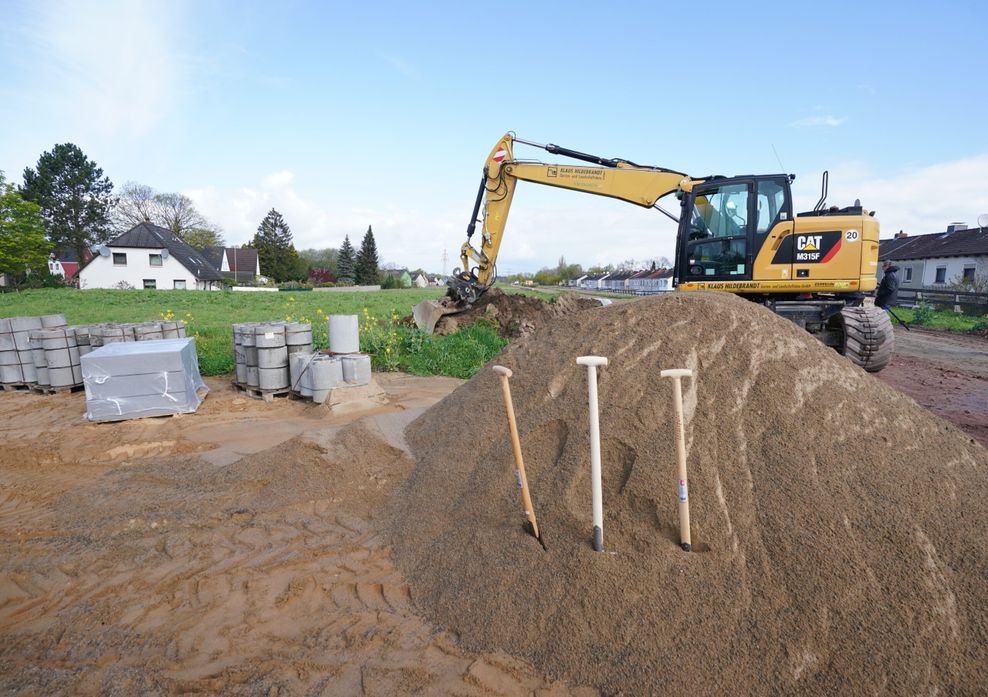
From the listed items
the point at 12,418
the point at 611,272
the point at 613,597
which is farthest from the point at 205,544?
the point at 611,272

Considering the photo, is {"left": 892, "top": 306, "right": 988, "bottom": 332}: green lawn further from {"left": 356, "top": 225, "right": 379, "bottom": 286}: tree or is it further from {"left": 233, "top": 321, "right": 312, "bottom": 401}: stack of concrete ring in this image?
{"left": 356, "top": 225, "right": 379, "bottom": 286}: tree

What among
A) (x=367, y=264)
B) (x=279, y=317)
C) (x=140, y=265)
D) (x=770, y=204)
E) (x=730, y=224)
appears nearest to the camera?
(x=770, y=204)

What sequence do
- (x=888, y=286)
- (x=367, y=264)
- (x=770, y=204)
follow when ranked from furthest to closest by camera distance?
(x=367, y=264) → (x=888, y=286) → (x=770, y=204)

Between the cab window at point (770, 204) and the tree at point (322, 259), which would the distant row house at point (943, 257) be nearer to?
the cab window at point (770, 204)

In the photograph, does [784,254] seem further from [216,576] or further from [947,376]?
[216,576]

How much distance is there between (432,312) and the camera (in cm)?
1304

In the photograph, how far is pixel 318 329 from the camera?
42.6 feet

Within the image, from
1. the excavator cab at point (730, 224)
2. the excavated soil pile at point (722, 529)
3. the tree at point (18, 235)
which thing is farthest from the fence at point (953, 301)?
the tree at point (18, 235)

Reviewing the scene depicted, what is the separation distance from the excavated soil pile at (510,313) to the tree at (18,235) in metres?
40.6

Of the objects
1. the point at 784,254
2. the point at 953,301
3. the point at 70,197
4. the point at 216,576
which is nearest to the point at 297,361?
the point at 216,576

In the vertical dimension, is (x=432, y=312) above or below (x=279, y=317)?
above

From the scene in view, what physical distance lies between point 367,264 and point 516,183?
53792 millimetres

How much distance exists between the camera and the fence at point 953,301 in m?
20.5

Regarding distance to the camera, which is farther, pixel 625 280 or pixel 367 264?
pixel 625 280
